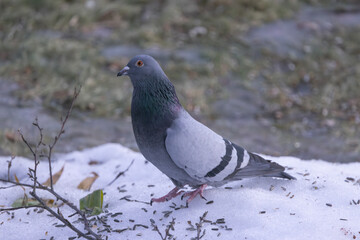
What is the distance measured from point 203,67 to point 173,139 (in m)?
4.61

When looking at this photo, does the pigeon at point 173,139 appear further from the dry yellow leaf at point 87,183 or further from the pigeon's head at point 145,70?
the dry yellow leaf at point 87,183

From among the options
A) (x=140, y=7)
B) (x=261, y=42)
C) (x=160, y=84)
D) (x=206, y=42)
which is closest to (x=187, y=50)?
(x=206, y=42)

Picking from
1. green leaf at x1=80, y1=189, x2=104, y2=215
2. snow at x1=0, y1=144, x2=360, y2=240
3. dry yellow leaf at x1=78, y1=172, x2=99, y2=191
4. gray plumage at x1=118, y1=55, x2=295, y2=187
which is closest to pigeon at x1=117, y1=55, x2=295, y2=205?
gray plumage at x1=118, y1=55, x2=295, y2=187

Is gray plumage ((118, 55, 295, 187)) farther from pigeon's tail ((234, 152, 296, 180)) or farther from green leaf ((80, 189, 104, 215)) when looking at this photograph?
green leaf ((80, 189, 104, 215))

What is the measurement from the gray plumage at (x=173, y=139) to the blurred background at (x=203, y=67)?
7.97ft

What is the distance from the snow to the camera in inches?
102

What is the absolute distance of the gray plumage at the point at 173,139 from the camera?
2729 millimetres

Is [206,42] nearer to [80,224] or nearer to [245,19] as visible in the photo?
[245,19]

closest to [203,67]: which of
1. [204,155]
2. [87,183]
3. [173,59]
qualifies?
[173,59]

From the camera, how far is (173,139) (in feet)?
8.86

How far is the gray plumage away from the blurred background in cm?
243

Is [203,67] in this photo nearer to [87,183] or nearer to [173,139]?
[87,183]

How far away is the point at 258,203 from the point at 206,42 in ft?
18.4

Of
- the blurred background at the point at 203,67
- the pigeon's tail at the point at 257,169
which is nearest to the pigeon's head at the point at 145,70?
the pigeon's tail at the point at 257,169
